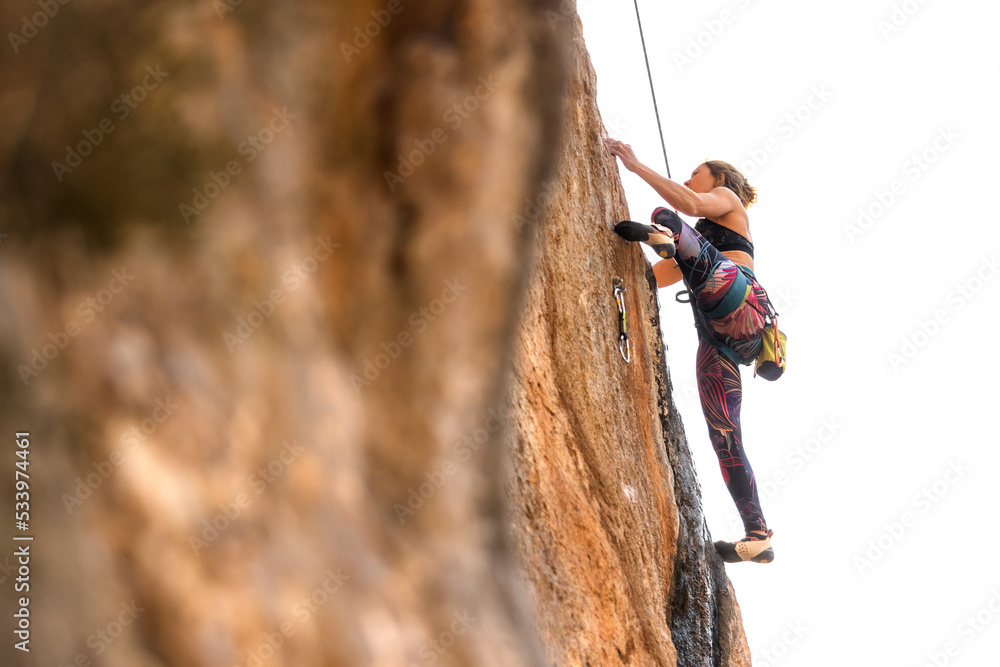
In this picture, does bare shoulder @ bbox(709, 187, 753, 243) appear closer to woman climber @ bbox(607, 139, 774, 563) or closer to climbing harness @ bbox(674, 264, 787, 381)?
woman climber @ bbox(607, 139, 774, 563)

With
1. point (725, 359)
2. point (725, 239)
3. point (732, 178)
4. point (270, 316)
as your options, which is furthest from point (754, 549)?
point (270, 316)

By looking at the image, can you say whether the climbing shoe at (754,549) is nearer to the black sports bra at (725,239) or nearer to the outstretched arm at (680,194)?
the black sports bra at (725,239)

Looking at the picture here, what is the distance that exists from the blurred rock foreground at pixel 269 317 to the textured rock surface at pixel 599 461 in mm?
260

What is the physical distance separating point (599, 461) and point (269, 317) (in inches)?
57.9

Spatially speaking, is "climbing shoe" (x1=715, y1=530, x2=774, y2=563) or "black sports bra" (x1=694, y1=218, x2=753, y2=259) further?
"black sports bra" (x1=694, y1=218, x2=753, y2=259)

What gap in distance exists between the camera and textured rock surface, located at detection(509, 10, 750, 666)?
197 cm

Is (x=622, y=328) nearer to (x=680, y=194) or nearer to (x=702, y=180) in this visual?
(x=680, y=194)

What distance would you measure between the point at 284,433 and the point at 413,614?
30 cm

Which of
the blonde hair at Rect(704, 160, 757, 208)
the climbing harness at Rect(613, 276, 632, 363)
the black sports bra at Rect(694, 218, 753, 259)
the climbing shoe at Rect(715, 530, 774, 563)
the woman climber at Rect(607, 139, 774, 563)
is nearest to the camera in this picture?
the climbing harness at Rect(613, 276, 632, 363)

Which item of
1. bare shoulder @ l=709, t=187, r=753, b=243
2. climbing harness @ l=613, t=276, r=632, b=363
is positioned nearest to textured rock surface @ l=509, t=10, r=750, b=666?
climbing harness @ l=613, t=276, r=632, b=363

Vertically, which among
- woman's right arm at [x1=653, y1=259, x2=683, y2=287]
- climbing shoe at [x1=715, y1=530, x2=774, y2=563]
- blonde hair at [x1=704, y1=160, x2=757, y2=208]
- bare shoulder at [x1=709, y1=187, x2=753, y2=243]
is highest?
blonde hair at [x1=704, y1=160, x2=757, y2=208]

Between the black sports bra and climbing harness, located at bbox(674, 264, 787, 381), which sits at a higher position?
the black sports bra

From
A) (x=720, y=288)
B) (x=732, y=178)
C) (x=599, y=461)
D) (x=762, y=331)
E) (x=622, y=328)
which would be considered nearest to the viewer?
(x=599, y=461)

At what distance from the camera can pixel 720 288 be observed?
3049mm
